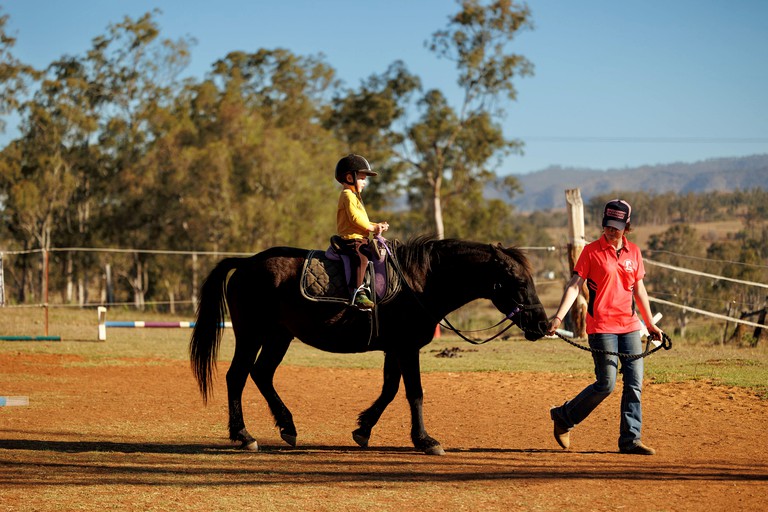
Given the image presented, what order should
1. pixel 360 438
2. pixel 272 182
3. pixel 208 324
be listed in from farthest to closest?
pixel 272 182 < pixel 208 324 < pixel 360 438

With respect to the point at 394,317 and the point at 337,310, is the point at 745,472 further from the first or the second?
the point at 337,310

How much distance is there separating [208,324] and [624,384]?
12.8 ft

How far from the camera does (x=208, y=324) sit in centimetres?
835

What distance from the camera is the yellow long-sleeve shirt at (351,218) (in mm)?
7508

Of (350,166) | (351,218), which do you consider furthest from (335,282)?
(350,166)

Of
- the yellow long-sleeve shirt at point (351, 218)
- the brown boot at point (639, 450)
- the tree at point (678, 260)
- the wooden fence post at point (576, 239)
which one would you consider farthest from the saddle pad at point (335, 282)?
the tree at point (678, 260)

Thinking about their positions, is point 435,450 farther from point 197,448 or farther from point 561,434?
point 197,448

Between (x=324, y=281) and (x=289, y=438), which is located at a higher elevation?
(x=324, y=281)

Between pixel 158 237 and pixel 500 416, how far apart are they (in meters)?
38.8

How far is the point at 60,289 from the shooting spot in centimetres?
5206

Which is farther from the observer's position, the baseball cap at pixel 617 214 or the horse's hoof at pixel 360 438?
the horse's hoof at pixel 360 438

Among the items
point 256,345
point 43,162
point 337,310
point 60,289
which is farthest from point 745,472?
point 60,289

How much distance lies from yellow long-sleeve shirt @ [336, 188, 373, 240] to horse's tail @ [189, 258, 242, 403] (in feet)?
4.19

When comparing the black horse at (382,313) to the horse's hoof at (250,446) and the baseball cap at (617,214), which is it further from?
the baseball cap at (617,214)
